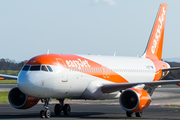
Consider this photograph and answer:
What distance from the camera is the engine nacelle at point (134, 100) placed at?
2477cm

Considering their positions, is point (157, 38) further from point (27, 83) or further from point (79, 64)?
point (27, 83)

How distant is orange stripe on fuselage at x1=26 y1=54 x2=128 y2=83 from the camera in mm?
24545

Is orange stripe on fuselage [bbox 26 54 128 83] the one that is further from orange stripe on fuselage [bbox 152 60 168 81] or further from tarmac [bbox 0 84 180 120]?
orange stripe on fuselage [bbox 152 60 168 81]

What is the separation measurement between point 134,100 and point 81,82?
12.3ft

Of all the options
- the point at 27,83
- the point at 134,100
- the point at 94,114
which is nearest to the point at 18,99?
the point at 27,83

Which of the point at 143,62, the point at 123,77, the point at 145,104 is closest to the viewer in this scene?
the point at 145,104

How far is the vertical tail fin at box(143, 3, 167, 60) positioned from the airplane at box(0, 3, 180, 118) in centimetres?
389

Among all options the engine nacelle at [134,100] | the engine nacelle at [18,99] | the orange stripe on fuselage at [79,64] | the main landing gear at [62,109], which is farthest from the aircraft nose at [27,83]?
the engine nacelle at [134,100]

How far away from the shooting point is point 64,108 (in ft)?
91.3

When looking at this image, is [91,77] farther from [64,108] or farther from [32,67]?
[32,67]

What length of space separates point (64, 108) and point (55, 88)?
4.07 meters

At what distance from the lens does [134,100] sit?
25.6 metres

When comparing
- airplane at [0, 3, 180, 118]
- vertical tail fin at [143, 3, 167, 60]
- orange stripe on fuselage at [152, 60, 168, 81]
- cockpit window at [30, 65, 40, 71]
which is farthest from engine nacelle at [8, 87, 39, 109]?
vertical tail fin at [143, 3, 167, 60]

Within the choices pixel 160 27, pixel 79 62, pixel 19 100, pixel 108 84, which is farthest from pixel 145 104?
pixel 160 27
